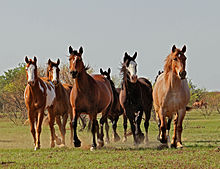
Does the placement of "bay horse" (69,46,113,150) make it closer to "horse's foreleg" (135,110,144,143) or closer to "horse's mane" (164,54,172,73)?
"horse's foreleg" (135,110,144,143)

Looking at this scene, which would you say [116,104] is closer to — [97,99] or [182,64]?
[97,99]

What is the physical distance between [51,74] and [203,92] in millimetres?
45355

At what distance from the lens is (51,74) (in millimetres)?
14578

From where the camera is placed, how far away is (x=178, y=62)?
10977 millimetres

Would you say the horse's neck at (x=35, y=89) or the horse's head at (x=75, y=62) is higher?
the horse's head at (x=75, y=62)

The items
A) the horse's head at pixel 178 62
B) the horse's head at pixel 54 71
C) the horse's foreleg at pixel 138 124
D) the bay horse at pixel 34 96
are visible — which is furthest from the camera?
the horse's head at pixel 54 71

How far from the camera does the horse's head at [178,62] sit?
10.8m

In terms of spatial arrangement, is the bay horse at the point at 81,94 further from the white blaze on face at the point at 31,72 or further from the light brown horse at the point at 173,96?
the light brown horse at the point at 173,96

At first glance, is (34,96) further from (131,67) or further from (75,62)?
(131,67)

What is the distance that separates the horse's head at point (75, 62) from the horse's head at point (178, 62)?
255cm

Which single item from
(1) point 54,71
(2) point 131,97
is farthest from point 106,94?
(1) point 54,71

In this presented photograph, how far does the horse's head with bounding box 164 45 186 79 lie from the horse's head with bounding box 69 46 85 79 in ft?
8.35

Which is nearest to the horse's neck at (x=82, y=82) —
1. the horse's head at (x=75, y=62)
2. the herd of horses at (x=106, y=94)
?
the herd of horses at (x=106, y=94)

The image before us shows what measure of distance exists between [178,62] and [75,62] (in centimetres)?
291
